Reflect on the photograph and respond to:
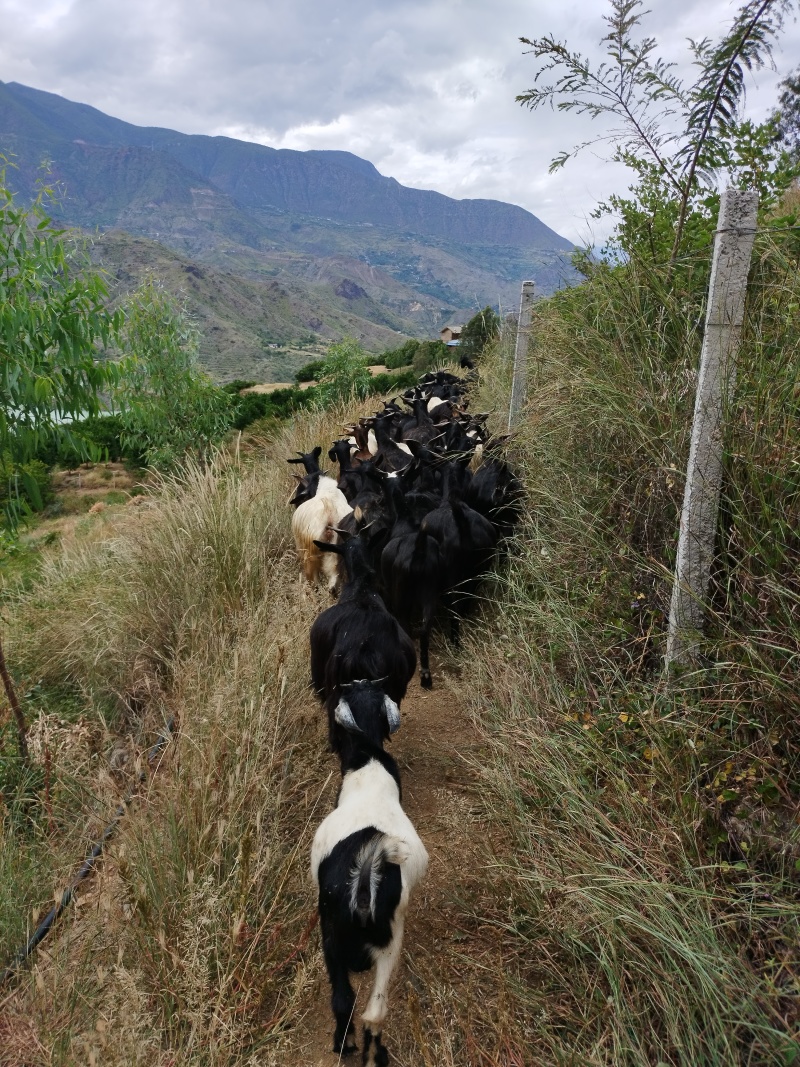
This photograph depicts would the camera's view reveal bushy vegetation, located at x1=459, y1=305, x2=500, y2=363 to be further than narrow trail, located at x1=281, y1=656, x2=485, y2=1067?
Yes

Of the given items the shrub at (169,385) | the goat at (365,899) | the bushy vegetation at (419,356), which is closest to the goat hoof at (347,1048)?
the goat at (365,899)

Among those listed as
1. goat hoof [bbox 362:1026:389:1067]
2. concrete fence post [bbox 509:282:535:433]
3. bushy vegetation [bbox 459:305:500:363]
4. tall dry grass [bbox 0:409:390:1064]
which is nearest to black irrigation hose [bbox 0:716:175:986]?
tall dry grass [bbox 0:409:390:1064]

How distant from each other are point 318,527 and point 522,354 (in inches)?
110

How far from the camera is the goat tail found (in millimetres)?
2285

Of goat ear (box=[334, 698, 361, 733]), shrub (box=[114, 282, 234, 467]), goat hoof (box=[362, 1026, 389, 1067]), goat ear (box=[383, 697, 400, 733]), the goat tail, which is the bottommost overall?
goat hoof (box=[362, 1026, 389, 1067])

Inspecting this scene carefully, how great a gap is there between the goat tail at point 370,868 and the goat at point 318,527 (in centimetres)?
361

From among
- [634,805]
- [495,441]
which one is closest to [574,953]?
[634,805]

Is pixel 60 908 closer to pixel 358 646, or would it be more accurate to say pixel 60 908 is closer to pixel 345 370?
pixel 358 646

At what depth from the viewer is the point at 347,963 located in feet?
7.81

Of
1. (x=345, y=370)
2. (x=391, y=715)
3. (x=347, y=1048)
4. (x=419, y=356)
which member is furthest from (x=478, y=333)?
(x=347, y=1048)

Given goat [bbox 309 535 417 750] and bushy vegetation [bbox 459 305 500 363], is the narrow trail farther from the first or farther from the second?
bushy vegetation [bbox 459 305 500 363]

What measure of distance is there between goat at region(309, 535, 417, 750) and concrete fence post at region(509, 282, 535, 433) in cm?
319

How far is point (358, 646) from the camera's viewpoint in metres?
3.76

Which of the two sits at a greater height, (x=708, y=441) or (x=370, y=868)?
(x=708, y=441)
